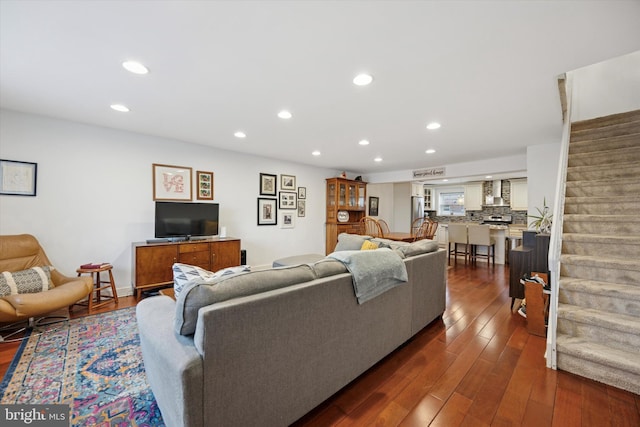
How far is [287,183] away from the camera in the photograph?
5.47 metres

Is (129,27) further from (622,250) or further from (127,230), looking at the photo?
(622,250)

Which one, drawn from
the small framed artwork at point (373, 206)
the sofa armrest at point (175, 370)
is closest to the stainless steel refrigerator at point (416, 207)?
the small framed artwork at point (373, 206)

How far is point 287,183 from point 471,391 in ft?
15.0

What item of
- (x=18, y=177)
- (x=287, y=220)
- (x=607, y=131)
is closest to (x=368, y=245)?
(x=287, y=220)

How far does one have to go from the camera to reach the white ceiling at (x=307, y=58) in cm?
135

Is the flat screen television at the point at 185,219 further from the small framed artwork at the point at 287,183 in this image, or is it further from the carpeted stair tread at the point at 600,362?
the carpeted stair tread at the point at 600,362

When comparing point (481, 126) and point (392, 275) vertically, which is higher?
point (481, 126)

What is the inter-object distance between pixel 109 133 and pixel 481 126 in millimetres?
4936

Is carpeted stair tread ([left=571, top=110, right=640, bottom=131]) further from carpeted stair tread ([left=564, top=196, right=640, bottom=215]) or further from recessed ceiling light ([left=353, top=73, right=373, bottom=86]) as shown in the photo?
Result: recessed ceiling light ([left=353, top=73, right=373, bottom=86])

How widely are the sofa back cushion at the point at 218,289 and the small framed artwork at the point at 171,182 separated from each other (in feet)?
10.7

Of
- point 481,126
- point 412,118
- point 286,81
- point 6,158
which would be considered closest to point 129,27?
point 286,81

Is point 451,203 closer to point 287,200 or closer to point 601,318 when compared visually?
point 287,200

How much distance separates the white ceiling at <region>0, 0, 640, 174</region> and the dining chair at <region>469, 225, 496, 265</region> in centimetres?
297

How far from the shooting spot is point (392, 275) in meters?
1.91
